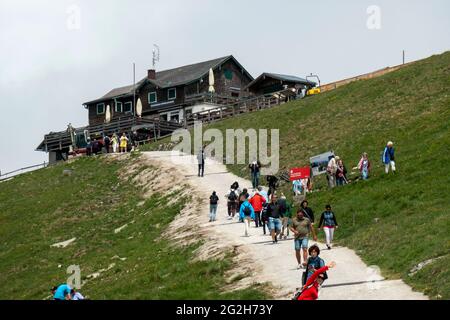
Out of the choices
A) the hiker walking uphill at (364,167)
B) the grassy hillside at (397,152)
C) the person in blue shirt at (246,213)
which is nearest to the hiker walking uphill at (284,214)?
the person in blue shirt at (246,213)

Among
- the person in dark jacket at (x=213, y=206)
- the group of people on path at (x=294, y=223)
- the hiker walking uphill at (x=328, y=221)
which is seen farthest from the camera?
the person in dark jacket at (x=213, y=206)

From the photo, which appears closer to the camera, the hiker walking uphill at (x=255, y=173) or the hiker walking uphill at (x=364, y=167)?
the hiker walking uphill at (x=364, y=167)

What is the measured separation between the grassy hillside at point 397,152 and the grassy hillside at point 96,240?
524 cm

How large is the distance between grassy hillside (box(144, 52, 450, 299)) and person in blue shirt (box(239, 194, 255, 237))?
140 inches

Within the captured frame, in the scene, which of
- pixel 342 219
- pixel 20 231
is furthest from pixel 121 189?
pixel 342 219

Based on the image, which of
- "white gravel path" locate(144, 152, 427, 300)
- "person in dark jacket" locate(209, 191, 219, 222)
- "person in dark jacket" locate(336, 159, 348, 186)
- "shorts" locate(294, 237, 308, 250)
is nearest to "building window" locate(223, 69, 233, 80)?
"white gravel path" locate(144, 152, 427, 300)

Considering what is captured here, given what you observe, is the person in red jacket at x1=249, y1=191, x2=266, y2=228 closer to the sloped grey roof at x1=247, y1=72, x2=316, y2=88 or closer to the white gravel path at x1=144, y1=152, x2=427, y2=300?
the white gravel path at x1=144, y1=152, x2=427, y2=300

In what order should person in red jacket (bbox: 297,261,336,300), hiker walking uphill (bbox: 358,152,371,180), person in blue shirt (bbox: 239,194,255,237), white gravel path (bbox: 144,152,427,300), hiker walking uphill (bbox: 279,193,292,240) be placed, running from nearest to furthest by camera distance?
person in red jacket (bbox: 297,261,336,300), white gravel path (bbox: 144,152,427,300), hiker walking uphill (bbox: 279,193,292,240), person in blue shirt (bbox: 239,194,255,237), hiker walking uphill (bbox: 358,152,371,180)

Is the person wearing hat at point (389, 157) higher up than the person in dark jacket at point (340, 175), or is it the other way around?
the person wearing hat at point (389, 157)

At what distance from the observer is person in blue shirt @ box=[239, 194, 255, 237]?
40.2 metres

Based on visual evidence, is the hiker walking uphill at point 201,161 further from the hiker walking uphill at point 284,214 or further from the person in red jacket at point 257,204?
the hiker walking uphill at point 284,214

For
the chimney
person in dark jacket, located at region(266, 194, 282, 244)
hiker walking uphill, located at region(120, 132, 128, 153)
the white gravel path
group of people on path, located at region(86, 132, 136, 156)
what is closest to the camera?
the white gravel path

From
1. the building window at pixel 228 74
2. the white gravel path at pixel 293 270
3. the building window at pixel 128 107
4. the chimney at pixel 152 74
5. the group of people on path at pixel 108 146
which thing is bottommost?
the white gravel path at pixel 293 270

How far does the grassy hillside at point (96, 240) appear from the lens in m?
35.6
